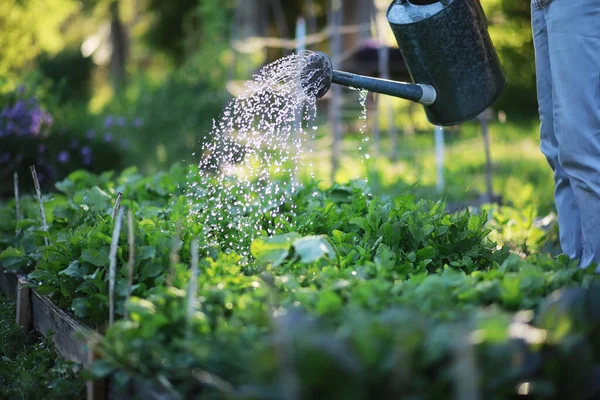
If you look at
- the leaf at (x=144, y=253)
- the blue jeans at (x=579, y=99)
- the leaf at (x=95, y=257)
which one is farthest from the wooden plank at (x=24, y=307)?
the blue jeans at (x=579, y=99)

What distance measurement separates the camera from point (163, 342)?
1.62 metres

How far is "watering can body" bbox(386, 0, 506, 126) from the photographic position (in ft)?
8.79

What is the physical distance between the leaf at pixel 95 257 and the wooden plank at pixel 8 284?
0.99 meters

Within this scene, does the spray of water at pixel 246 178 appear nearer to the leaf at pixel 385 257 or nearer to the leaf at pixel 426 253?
the leaf at pixel 385 257

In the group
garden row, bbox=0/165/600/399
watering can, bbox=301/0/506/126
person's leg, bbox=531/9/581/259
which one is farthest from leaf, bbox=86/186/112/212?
person's leg, bbox=531/9/581/259

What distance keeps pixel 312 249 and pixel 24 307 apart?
125 cm

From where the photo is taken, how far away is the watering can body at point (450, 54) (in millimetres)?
2680

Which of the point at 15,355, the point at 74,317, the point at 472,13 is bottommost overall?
the point at 15,355

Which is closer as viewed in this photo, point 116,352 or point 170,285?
point 116,352

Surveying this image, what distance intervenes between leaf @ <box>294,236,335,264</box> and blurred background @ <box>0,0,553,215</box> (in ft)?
2.13

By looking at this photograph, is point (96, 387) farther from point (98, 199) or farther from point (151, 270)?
point (98, 199)

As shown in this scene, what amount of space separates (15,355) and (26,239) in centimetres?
57

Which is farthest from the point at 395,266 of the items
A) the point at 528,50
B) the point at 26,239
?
the point at 528,50

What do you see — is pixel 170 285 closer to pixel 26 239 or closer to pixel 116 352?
pixel 116 352
